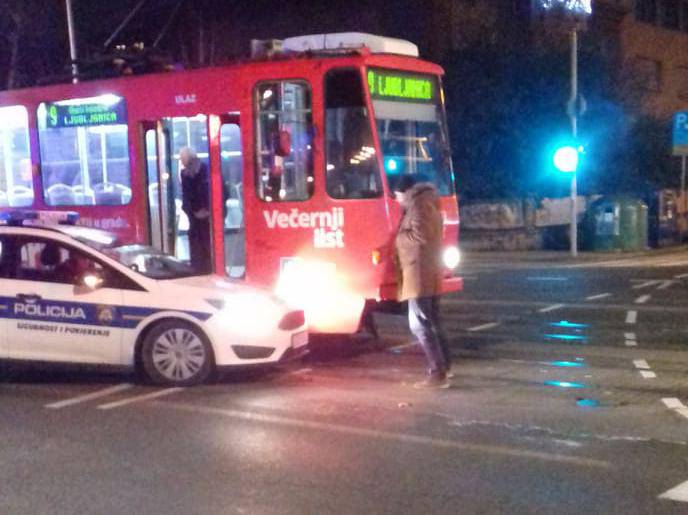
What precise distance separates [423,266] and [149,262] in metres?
2.84

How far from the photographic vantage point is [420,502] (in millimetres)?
6086

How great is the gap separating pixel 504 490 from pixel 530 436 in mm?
1339

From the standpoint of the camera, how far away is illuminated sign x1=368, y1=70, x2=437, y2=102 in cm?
1083

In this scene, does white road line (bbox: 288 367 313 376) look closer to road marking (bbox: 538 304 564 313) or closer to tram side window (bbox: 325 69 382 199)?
tram side window (bbox: 325 69 382 199)

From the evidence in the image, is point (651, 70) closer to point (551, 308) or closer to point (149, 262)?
point (551, 308)

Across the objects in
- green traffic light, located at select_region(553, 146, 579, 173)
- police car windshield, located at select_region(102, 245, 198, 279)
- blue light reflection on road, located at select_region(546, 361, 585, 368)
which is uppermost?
green traffic light, located at select_region(553, 146, 579, 173)

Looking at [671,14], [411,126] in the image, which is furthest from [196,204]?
[671,14]

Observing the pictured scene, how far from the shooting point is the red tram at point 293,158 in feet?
35.6

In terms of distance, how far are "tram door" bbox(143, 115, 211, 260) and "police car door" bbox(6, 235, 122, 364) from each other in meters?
2.70

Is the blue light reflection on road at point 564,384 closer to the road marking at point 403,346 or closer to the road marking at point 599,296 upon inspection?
the road marking at point 403,346

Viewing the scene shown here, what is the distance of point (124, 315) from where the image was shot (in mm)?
9570

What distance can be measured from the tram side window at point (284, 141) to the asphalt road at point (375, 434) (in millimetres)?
1958

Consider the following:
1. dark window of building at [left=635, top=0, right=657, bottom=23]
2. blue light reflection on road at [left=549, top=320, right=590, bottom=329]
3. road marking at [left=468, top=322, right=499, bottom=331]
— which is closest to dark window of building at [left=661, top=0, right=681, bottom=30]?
dark window of building at [left=635, top=0, right=657, bottom=23]

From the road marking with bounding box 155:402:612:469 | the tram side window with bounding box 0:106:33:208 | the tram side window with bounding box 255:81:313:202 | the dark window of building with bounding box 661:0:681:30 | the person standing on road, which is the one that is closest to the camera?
the road marking with bounding box 155:402:612:469
